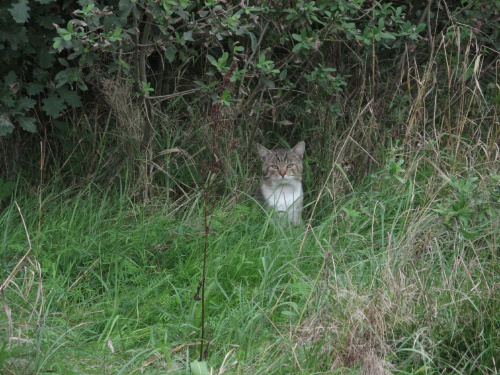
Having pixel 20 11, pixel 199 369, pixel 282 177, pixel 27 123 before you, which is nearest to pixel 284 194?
pixel 282 177

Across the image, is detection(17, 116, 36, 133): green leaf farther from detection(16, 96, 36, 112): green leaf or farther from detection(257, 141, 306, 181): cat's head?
detection(257, 141, 306, 181): cat's head

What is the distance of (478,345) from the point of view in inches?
128

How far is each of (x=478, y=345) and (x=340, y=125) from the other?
9.03 feet

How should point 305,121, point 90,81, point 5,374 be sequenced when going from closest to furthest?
point 5,374, point 90,81, point 305,121

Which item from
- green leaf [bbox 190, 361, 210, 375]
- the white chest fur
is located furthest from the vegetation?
the white chest fur

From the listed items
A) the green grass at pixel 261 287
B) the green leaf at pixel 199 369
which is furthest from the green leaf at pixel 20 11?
the green leaf at pixel 199 369

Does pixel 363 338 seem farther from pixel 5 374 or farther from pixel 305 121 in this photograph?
pixel 305 121

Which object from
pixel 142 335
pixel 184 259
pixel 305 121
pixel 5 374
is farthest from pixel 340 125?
pixel 5 374

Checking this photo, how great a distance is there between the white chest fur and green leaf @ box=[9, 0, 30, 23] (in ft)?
6.42

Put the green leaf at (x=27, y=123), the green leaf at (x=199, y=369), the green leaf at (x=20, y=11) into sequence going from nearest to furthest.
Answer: the green leaf at (x=199, y=369)
the green leaf at (x=20, y=11)
the green leaf at (x=27, y=123)

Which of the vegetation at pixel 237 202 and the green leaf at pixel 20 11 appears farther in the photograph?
the green leaf at pixel 20 11

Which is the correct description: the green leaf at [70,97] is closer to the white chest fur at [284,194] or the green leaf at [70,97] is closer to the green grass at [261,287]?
the green grass at [261,287]

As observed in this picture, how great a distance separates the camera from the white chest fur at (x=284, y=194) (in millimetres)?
5161

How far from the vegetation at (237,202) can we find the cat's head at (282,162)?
0.52 ft
